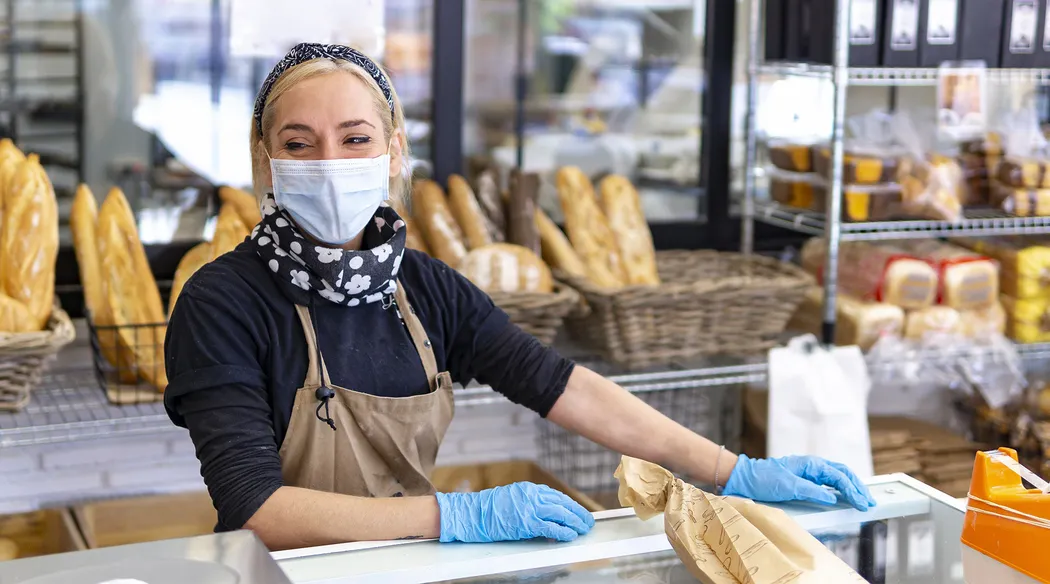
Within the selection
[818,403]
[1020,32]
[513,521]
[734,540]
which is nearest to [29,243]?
[513,521]

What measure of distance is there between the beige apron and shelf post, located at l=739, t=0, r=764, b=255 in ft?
5.02

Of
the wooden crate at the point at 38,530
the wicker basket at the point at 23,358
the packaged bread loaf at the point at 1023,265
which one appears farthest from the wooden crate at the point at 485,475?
the packaged bread loaf at the point at 1023,265

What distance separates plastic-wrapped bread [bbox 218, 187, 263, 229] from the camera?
2373 mm

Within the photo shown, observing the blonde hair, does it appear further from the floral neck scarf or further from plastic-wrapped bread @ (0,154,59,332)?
plastic-wrapped bread @ (0,154,59,332)

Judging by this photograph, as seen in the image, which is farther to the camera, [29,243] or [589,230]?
[589,230]

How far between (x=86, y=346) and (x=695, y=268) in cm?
144

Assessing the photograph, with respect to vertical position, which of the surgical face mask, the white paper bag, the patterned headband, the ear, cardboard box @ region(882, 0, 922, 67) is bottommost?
the white paper bag

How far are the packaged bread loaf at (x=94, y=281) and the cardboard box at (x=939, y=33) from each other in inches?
72.6

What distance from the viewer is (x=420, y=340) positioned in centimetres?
160

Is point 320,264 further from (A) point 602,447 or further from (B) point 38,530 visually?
(A) point 602,447

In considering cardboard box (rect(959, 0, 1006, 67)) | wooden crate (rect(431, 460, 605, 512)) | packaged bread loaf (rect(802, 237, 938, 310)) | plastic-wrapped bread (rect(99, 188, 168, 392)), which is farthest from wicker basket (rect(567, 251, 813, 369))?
plastic-wrapped bread (rect(99, 188, 168, 392))

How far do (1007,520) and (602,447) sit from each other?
182 cm

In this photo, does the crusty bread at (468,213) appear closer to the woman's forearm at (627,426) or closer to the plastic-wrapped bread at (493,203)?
the plastic-wrapped bread at (493,203)

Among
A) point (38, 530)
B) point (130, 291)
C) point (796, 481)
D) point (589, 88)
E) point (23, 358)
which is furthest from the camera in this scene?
point (589, 88)
